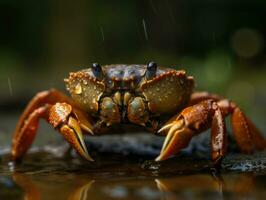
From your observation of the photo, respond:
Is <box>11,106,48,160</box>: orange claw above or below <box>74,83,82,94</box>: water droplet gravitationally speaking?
below

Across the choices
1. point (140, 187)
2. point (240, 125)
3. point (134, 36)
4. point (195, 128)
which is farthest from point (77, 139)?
point (134, 36)

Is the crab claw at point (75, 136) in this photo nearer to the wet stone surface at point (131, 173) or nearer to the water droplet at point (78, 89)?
the wet stone surface at point (131, 173)

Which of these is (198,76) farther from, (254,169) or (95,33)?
(254,169)

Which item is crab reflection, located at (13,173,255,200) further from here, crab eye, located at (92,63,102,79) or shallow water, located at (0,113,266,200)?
crab eye, located at (92,63,102,79)

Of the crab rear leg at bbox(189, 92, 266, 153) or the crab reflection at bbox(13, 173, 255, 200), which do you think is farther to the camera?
the crab rear leg at bbox(189, 92, 266, 153)

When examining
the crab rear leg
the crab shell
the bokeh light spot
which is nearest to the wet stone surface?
the crab rear leg

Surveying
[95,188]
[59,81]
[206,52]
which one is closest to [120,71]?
[95,188]

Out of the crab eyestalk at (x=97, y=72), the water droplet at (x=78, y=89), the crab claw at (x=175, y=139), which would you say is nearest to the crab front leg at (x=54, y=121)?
the water droplet at (x=78, y=89)
